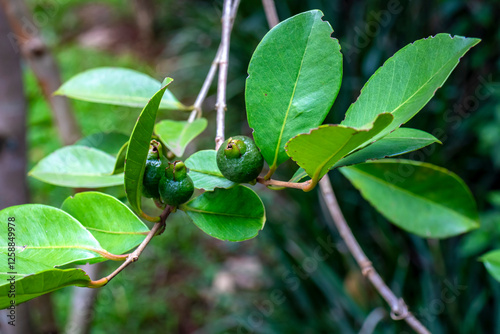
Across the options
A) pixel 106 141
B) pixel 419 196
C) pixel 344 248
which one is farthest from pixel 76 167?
pixel 344 248

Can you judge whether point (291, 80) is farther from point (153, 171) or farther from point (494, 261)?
point (494, 261)

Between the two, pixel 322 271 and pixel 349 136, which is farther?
pixel 322 271

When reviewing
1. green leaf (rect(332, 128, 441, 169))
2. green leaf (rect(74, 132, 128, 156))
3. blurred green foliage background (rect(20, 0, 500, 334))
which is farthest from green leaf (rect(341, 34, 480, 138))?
blurred green foliage background (rect(20, 0, 500, 334))

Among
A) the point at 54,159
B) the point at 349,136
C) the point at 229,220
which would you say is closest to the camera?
the point at 349,136

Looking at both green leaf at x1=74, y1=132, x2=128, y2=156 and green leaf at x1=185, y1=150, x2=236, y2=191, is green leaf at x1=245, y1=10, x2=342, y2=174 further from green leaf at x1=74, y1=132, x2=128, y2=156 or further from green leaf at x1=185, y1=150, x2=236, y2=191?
green leaf at x1=74, y1=132, x2=128, y2=156

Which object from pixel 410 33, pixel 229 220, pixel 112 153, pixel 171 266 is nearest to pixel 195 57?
pixel 171 266

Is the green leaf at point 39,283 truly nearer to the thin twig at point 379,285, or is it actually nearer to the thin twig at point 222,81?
the thin twig at point 222,81

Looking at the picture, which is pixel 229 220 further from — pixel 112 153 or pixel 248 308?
pixel 248 308
